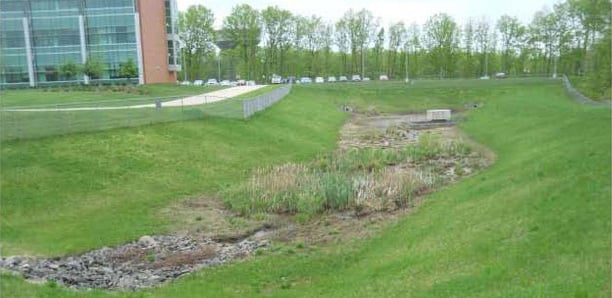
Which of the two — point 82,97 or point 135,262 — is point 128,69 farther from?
point 135,262

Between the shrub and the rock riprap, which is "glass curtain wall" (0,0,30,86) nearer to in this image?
the shrub

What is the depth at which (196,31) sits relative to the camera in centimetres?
9962

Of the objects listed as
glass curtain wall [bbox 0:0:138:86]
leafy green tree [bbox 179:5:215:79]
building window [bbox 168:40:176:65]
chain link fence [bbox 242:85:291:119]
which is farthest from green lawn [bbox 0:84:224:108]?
leafy green tree [bbox 179:5:215:79]

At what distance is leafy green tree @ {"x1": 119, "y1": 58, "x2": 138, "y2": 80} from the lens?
79.5m

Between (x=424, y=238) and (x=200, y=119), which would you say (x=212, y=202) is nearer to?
(x=424, y=238)

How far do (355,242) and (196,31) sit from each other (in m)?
88.4

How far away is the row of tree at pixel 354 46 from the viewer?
9888 centimetres

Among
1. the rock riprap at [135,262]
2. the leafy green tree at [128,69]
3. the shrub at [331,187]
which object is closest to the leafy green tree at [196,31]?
the leafy green tree at [128,69]

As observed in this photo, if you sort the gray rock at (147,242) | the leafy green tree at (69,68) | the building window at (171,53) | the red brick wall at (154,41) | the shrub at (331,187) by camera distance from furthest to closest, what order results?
the building window at (171,53), the red brick wall at (154,41), the leafy green tree at (69,68), the shrub at (331,187), the gray rock at (147,242)

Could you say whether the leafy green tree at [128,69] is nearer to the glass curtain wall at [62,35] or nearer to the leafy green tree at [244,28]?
the glass curtain wall at [62,35]

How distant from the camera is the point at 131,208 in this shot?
20.7 m

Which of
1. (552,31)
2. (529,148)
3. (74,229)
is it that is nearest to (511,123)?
(529,148)

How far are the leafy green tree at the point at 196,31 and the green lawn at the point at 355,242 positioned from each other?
67.8 meters

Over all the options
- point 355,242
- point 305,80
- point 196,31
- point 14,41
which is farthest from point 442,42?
point 355,242
